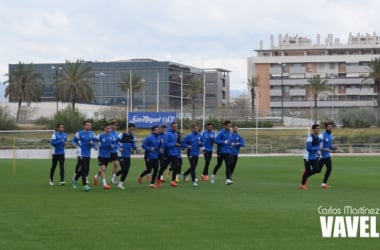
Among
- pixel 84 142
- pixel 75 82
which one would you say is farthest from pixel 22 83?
pixel 84 142

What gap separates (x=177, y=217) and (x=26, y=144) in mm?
47432

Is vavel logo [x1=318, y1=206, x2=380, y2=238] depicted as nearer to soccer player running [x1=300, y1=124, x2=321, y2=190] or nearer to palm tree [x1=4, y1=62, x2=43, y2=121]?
soccer player running [x1=300, y1=124, x2=321, y2=190]

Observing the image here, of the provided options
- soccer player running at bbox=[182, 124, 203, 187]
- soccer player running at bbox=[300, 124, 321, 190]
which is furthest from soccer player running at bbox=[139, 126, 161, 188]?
soccer player running at bbox=[300, 124, 321, 190]

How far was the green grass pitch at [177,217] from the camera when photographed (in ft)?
37.0

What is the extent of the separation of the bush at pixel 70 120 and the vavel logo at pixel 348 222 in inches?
2327

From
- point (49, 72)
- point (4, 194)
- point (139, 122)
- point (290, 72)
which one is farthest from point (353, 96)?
point (4, 194)

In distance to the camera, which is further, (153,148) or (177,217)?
(153,148)

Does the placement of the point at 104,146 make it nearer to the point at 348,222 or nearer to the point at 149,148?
the point at 149,148

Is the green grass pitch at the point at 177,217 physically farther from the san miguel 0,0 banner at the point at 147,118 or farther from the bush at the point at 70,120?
the bush at the point at 70,120

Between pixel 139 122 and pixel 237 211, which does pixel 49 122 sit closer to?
pixel 139 122

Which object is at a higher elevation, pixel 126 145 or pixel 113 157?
pixel 126 145

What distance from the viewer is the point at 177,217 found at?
14.6m

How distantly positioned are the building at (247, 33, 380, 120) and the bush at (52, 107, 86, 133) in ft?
188

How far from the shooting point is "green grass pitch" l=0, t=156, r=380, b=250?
1129 cm
